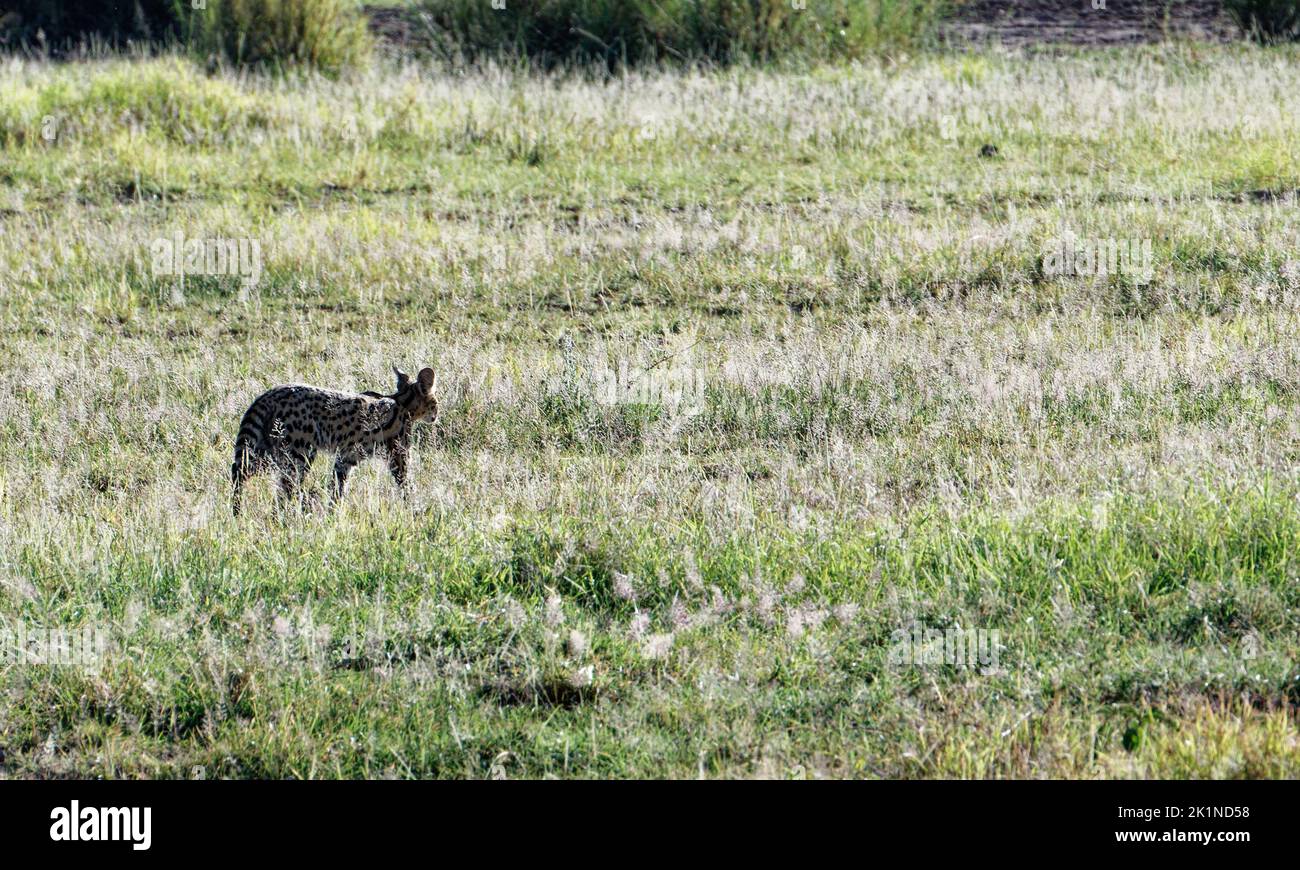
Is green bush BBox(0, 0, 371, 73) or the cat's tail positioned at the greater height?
green bush BBox(0, 0, 371, 73)

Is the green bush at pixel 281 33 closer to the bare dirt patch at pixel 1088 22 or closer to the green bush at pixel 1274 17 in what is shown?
the bare dirt patch at pixel 1088 22

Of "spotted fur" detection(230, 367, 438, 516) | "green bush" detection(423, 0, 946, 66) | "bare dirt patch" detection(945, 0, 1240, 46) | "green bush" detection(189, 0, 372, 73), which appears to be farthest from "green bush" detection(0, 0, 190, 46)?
"spotted fur" detection(230, 367, 438, 516)

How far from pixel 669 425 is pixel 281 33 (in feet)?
48.1

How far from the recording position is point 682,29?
73.3ft

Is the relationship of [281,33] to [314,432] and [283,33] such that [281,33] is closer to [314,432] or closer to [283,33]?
[283,33]

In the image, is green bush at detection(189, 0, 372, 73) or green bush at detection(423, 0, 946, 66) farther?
green bush at detection(423, 0, 946, 66)

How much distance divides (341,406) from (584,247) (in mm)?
5719

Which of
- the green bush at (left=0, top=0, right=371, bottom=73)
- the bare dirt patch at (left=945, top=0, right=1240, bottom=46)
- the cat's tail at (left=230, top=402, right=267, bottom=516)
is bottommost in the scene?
the cat's tail at (left=230, top=402, right=267, bottom=516)

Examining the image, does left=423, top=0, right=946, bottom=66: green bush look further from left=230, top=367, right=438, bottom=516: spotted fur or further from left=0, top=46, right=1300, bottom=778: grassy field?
left=230, top=367, right=438, bottom=516: spotted fur

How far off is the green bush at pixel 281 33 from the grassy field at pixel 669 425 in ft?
7.52

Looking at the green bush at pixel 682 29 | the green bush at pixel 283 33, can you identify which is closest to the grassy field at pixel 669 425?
the green bush at pixel 283 33

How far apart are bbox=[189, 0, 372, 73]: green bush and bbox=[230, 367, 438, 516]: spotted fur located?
14.5m

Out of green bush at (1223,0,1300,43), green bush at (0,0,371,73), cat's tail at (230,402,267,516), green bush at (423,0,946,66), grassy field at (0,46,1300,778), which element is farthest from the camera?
green bush at (1223,0,1300,43)

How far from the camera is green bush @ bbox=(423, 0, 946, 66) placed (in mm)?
22203
